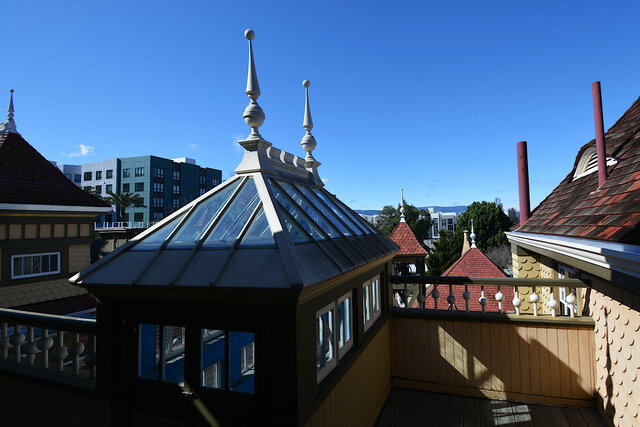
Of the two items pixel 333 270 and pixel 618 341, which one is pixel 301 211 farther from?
pixel 618 341

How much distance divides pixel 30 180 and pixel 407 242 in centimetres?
1336

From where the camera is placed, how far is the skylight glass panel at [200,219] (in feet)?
9.44

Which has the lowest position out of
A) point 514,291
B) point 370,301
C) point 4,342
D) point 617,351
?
point 617,351

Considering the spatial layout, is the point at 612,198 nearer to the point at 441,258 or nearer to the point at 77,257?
the point at 77,257

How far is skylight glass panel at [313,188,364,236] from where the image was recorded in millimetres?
4469

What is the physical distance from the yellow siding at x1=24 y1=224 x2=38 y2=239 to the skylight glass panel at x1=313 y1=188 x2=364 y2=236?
8.69 m

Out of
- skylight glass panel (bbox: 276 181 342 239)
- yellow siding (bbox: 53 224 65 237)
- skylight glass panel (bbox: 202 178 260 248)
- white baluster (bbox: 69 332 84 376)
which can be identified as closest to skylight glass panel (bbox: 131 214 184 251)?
skylight glass panel (bbox: 202 178 260 248)

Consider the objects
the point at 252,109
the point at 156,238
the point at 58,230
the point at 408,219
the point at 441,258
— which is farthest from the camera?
the point at 408,219

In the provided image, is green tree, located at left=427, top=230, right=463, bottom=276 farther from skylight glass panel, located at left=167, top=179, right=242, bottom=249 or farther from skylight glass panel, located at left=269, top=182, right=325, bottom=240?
skylight glass panel, located at left=167, top=179, right=242, bottom=249

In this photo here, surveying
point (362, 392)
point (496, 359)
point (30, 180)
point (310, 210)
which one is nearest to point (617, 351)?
point (496, 359)

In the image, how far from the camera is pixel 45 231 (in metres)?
9.23

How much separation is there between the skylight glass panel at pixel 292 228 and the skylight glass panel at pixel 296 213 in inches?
5.0

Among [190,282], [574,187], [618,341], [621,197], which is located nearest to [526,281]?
[618,341]

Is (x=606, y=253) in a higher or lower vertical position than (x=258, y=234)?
lower
